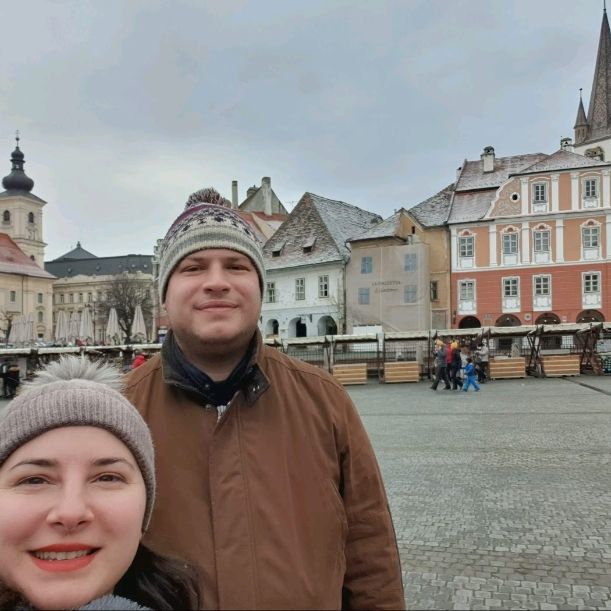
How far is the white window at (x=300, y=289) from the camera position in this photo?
40469 millimetres

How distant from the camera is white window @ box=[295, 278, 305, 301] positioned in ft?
133

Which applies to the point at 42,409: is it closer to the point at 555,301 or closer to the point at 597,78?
the point at 555,301

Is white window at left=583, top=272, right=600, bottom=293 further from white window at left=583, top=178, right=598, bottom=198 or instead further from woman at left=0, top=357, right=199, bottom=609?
woman at left=0, top=357, right=199, bottom=609

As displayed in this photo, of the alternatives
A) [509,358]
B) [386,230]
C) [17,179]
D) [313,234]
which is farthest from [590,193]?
[17,179]

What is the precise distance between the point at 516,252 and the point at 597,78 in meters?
40.9

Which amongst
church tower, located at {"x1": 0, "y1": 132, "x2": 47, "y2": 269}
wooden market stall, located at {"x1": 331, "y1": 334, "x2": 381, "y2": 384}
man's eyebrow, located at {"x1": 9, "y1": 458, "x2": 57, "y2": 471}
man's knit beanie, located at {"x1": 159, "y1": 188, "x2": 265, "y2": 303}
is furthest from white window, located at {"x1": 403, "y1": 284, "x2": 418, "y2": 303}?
church tower, located at {"x1": 0, "y1": 132, "x2": 47, "y2": 269}

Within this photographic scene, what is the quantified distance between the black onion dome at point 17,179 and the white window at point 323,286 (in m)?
78.7

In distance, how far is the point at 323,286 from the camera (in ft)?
130

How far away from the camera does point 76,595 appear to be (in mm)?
1295

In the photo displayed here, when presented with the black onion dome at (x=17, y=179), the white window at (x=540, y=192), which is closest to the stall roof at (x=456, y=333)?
the white window at (x=540, y=192)

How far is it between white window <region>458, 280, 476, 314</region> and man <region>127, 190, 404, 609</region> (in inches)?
1409

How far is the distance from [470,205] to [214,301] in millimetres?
38295

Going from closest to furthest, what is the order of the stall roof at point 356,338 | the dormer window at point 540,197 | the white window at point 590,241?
the stall roof at point 356,338 → the white window at point 590,241 → the dormer window at point 540,197

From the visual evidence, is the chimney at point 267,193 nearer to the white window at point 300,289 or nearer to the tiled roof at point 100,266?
the white window at point 300,289
